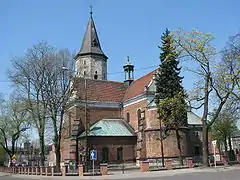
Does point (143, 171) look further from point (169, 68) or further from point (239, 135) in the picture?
point (239, 135)

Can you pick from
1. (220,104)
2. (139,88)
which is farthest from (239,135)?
(220,104)

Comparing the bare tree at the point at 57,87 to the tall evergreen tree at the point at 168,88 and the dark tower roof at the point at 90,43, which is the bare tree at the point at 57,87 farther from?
the dark tower roof at the point at 90,43

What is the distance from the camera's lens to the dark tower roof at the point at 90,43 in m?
58.1

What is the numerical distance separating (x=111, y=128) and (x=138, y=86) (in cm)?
Answer: 843

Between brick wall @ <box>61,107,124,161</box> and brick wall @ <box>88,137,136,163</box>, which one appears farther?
brick wall @ <box>61,107,124,161</box>

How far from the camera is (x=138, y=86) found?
165 ft

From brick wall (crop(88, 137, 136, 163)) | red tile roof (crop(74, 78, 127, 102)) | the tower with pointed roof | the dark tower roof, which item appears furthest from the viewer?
the dark tower roof

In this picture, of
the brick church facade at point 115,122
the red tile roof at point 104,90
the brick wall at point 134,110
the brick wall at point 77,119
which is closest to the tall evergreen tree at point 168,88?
the brick church facade at point 115,122

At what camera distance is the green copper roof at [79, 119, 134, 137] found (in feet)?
146

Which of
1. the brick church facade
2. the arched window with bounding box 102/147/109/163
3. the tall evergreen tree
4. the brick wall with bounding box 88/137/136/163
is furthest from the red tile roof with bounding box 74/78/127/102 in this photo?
the tall evergreen tree

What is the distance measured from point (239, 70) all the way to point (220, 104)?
180 inches

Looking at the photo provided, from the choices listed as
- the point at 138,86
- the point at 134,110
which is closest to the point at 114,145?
the point at 134,110

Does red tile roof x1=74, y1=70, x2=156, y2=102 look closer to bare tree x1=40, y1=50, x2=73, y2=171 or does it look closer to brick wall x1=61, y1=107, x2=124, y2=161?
brick wall x1=61, y1=107, x2=124, y2=161

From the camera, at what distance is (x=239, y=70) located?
2731cm
